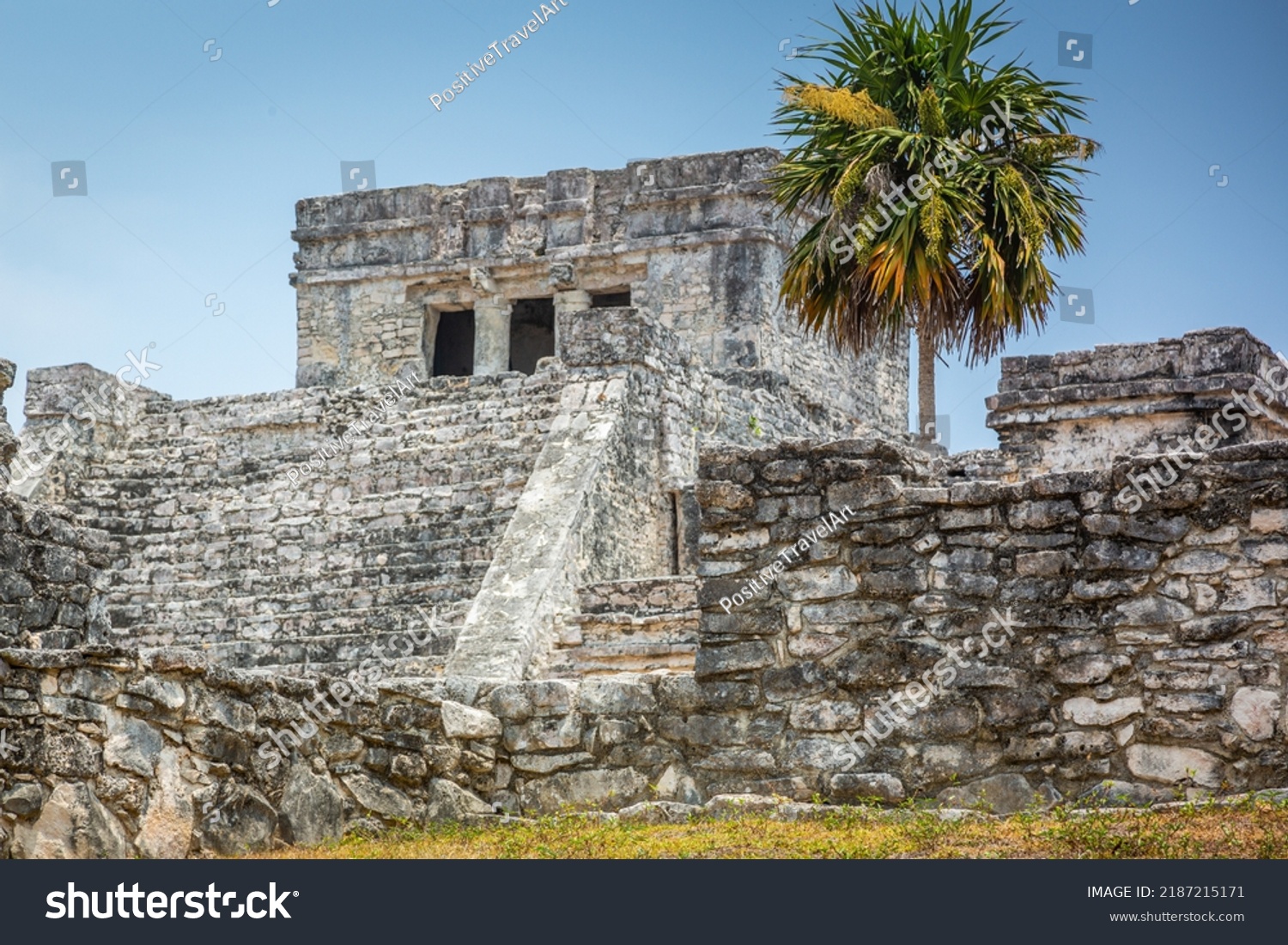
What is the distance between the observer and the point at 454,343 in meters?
24.8

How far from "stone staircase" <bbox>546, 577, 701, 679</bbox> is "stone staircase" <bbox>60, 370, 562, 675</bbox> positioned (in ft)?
2.77

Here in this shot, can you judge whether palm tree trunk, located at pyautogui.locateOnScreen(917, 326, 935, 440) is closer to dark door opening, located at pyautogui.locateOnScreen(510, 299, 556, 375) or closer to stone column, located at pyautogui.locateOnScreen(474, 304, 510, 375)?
stone column, located at pyautogui.locateOnScreen(474, 304, 510, 375)

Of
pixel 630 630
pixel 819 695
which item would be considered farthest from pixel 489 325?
pixel 819 695

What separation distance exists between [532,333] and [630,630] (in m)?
14.0

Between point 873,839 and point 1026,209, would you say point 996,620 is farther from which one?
point 1026,209

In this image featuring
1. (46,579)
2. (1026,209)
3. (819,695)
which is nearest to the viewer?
(819,695)

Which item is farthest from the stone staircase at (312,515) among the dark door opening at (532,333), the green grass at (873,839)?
the dark door opening at (532,333)

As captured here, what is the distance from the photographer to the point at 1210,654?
7.32m

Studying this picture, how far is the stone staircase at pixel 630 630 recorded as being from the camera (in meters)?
11.3
